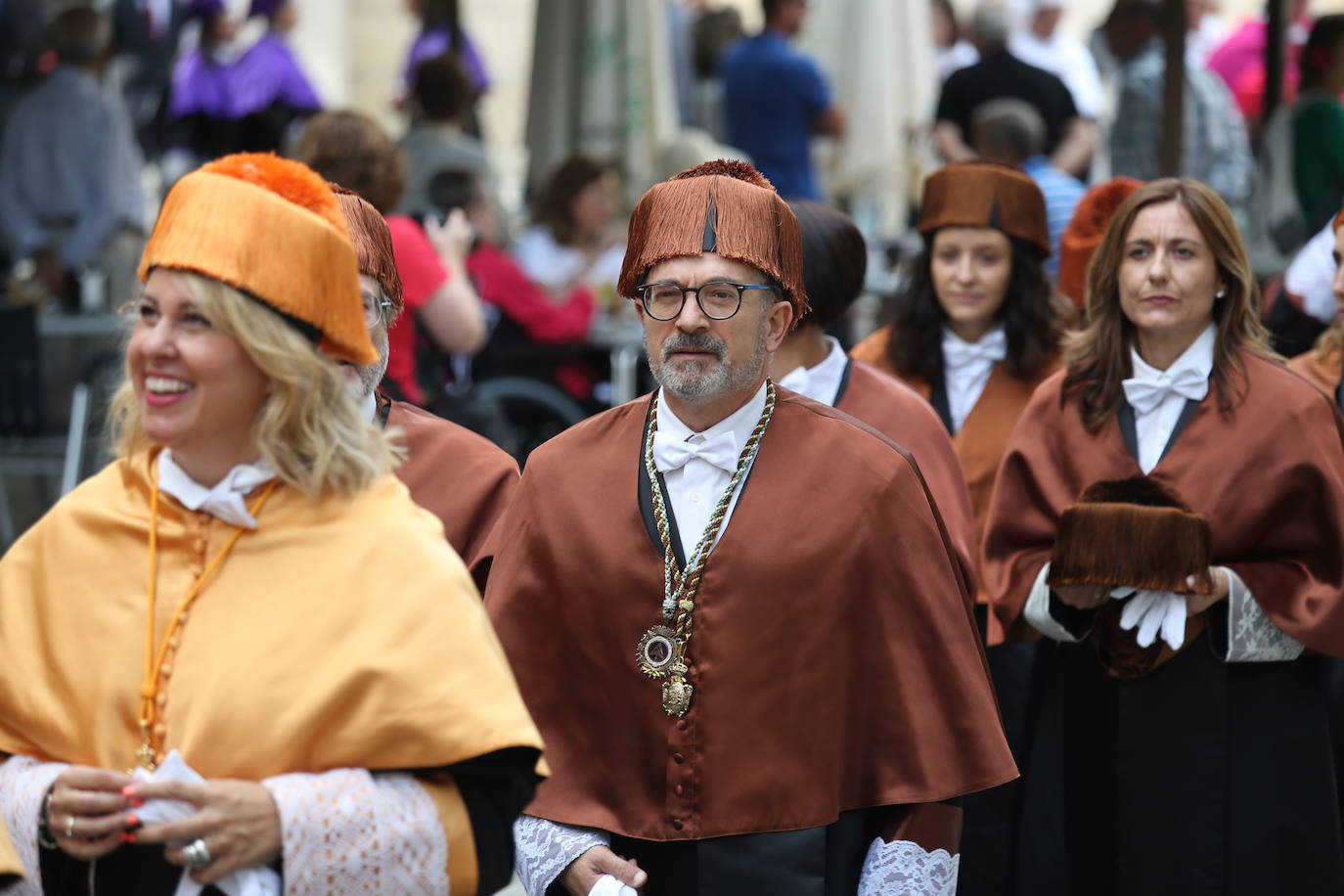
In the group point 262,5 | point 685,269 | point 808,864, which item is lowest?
point 808,864

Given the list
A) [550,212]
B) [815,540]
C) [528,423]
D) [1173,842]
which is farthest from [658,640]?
[550,212]

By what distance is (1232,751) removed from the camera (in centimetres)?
471

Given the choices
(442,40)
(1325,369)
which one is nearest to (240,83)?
(442,40)

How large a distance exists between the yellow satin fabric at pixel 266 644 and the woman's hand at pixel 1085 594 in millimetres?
2114

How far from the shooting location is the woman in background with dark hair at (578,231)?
10.5m

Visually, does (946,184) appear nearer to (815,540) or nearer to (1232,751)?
(1232,751)

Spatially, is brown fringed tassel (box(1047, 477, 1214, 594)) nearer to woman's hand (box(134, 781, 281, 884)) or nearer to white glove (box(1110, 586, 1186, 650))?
white glove (box(1110, 586, 1186, 650))

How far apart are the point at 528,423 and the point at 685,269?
6.22m

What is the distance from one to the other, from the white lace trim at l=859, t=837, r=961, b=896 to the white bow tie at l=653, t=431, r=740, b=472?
2.48 ft

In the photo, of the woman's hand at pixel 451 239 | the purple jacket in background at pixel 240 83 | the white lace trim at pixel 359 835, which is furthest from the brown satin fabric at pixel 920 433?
the purple jacket in background at pixel 240 83

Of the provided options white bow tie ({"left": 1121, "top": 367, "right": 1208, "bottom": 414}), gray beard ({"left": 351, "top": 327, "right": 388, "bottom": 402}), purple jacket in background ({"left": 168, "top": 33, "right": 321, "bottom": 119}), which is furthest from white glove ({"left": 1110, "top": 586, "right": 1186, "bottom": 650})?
purple jacket in background ({"left": 168, "top": 33, "right": 321, "bottom": 119})

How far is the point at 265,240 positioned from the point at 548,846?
129cm

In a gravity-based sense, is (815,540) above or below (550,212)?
below

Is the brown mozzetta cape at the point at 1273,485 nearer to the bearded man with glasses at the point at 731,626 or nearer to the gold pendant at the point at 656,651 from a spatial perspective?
the bearded man with glasses at the point at 731,626
